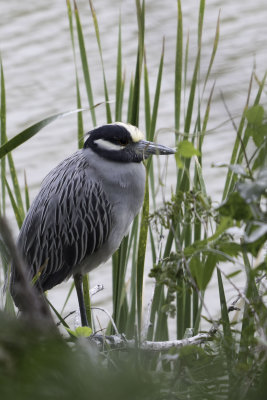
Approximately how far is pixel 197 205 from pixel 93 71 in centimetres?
528

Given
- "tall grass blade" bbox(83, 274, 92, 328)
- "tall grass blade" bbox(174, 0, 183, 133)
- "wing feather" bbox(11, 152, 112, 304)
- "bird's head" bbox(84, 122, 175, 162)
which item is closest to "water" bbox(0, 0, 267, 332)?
"tall grass blade" bbox(83, 274, 92, 328)

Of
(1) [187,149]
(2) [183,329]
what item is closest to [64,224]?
(2) [183,329]

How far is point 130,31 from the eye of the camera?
22.0ft

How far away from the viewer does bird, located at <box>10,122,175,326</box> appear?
2.52 metres

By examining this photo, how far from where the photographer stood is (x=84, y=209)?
8.50ft

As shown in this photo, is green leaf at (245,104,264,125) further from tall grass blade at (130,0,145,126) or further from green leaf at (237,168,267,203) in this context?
tall grass blade at (130,0,145,126)

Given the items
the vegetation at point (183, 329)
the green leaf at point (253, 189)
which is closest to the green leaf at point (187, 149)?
the vegetation at point (183, 329)

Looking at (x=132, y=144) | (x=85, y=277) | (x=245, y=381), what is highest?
(x=132, y=144)

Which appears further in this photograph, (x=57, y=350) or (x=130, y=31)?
(x=130, y=31)

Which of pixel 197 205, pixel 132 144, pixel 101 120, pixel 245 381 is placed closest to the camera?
pixel 245 381

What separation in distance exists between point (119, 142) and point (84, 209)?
0.28 m

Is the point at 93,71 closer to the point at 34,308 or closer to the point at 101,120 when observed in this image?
the point at 101,120

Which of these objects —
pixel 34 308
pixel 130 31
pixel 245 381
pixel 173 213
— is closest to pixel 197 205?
pixel 173 213

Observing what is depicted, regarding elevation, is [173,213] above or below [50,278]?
above
